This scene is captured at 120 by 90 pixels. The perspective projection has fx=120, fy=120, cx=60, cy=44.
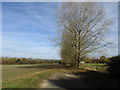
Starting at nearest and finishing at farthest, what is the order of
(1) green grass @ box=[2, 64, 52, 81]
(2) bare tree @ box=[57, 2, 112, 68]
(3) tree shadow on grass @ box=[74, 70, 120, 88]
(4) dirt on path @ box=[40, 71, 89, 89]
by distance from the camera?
(3) tree shadow on grass @ box=[74, 70, 120, 88] < (4) dirt on path @ box=[40, 71, 89, 89] < (1) green grass @ box=[2, 64, 52, 81] < (2) bare tree @ box=[57, 2, 112, 68]

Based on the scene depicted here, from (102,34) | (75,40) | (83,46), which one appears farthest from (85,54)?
(102,34)

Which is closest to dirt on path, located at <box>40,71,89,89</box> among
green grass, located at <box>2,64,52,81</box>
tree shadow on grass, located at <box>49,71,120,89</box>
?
tree shadow on grass, located at <box>49,71,120,89</box>

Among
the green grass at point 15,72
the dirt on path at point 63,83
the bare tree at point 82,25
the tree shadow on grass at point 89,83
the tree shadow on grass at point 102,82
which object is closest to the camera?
the tree shadow on grass at point 102,82

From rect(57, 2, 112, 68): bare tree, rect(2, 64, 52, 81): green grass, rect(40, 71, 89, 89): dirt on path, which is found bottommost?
rect(2, 64, 52, 81): green grass

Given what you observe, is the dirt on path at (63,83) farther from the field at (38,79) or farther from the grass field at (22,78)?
the grass field at (22,78)

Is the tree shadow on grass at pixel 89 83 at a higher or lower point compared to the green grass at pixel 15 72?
higher

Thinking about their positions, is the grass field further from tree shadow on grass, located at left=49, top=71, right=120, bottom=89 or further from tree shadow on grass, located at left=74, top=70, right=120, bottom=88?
tree shadow on grass, located at left=74, top=70, right=120, bottom=88

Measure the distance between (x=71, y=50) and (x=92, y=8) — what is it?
829 centimetres

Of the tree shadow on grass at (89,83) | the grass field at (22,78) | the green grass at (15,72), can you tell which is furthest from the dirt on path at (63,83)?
the green grass at (15,72)

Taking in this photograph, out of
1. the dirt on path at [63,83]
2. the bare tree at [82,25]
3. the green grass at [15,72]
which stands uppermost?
the bare tree at [82,25]

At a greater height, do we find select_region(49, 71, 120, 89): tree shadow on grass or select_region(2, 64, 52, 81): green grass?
select_region(49, 71, 120, 89): tree shadow on grass

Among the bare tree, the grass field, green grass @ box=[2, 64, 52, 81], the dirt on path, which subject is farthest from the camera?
the bare tree

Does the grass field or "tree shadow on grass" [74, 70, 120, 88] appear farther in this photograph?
the grass field

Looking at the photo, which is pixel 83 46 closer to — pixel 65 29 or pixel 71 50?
pixel 71 50
